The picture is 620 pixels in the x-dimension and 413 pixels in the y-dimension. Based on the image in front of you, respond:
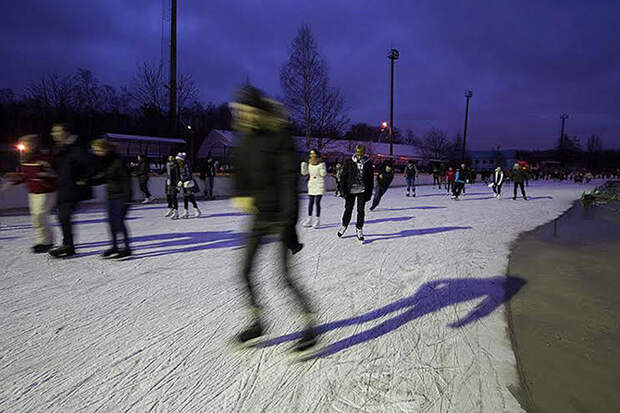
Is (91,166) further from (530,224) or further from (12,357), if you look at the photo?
(530,224)

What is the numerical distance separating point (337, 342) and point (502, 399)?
1.06 m

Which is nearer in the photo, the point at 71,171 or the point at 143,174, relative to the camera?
the point at 71,171

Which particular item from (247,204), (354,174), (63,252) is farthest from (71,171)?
(354,174)

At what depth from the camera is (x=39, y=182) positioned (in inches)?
186

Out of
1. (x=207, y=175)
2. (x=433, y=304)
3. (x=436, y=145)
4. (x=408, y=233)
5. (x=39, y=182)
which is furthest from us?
(x=436, y=145)

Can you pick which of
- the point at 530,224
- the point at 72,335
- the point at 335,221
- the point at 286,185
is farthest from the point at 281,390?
the point at 530,224

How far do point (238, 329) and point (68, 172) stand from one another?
3350mm

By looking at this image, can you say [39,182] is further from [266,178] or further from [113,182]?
[266,178]

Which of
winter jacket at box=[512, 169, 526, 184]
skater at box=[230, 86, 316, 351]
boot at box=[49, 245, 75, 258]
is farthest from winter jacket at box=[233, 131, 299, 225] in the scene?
winter jacket at box=[512, 169, 526, 184]

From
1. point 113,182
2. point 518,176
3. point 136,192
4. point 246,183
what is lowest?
point 136,192

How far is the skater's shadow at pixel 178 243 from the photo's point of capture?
17.0 ft

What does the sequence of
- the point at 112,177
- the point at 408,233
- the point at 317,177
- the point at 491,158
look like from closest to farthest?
the point at 112,177, the point at 408,233, the point at 317,177, the point at 491,158

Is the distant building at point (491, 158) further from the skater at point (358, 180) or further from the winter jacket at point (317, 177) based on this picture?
the skater at point (358, 180)

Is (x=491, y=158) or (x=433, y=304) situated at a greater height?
(x=491, y=158)
